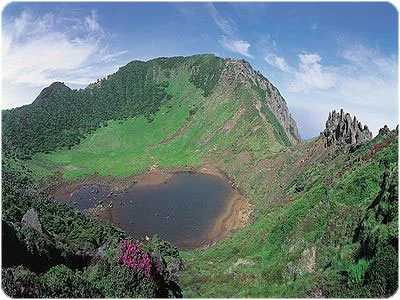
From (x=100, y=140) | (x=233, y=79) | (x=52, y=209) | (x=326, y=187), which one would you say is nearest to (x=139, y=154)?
(x=100, y=140)

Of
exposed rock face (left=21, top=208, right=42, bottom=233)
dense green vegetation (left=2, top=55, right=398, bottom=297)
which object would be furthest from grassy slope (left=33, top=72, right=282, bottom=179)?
exposed rock face (left=21, top=208, right=42, bottom=233)

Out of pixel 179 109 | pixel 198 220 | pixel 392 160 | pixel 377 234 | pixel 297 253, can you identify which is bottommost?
pixel 198 220

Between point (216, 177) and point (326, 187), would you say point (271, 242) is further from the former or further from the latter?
point (216, 177)

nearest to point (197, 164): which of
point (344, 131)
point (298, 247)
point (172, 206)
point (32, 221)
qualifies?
point (172, 206)

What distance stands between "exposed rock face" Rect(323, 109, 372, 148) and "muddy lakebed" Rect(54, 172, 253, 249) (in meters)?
16.7

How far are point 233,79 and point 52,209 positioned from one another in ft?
302

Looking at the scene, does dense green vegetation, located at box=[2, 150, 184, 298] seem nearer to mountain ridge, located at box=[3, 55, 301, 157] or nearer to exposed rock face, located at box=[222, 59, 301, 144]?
mountain ridge, located at box=[3, 55, 301, 157]

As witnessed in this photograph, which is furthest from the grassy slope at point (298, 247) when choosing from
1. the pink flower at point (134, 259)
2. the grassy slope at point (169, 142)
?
the grassy slope at point (169, 142)

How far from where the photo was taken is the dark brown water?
56750 millimetres

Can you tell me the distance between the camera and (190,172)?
9288cm

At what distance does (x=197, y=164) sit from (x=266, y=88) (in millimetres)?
48547

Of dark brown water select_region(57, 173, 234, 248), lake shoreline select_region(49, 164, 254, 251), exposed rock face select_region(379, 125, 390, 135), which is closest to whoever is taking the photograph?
exposed rock face select_region(379, 125, 390, 135)

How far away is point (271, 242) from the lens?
3062 centimetres

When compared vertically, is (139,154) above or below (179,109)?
below
